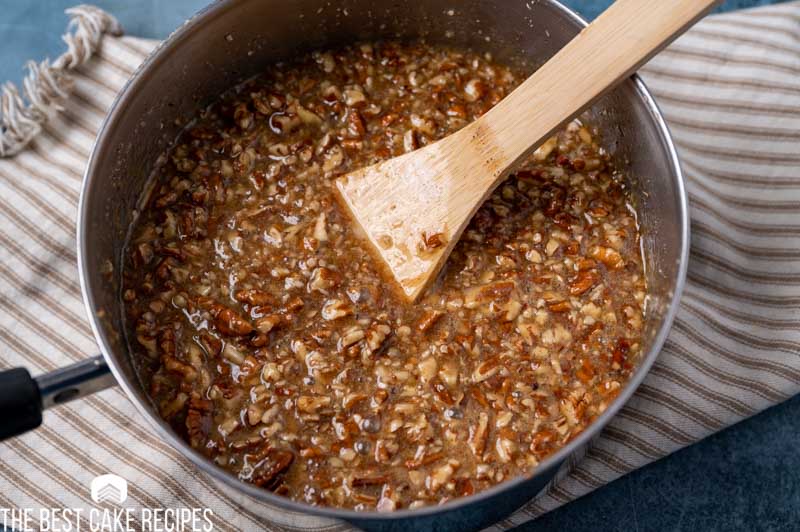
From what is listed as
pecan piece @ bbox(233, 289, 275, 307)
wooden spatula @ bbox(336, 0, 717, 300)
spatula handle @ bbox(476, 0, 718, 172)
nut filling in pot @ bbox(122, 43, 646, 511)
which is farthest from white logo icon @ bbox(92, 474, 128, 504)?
spatula handle @ bbox(476, 0, 718, 172)

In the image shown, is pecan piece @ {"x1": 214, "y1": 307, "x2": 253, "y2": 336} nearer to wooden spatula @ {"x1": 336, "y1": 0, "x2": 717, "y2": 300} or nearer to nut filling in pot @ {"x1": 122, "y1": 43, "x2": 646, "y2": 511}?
nut filling in pot @ {"x1": 122, "y1": 43, "x2": 646, "y2": 511}

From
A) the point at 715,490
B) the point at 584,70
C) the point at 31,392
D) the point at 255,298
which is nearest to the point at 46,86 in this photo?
the point at 255,298

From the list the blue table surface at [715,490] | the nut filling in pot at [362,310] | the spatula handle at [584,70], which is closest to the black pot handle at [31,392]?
the nut filling in pot at [362,310]

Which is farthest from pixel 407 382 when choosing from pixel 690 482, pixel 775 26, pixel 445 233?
pixel 775 26

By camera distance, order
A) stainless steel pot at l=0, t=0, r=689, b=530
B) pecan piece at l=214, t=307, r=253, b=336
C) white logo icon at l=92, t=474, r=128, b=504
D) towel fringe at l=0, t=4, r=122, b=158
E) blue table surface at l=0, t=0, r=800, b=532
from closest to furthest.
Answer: stainless steel pot at l=0, t=0, r=689, b=530 < pecan piece at l=214, t=307, r=253, b=336 < white logo icon at l=92, t=474, r=128, b=504 < blue table surface at l=0, t=0, r=800, b=532 < towel fringe at l=0, t=4, r=122, b=158

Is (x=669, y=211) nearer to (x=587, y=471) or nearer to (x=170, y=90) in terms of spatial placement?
(x=587, y=471)

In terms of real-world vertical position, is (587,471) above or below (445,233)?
below
